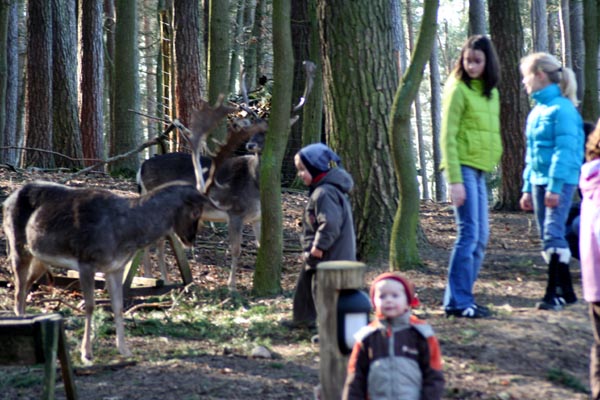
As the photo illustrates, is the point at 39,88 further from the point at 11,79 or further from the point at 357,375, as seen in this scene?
the point at 357,375

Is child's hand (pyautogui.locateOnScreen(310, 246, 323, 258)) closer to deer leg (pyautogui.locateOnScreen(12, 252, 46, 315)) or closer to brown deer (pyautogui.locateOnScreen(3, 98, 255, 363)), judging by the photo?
brown deer (pyautogui.locateOnScreen(3, 98, 255, 363))

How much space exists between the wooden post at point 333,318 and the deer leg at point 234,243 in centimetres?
614

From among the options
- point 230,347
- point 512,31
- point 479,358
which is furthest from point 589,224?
point 512,31

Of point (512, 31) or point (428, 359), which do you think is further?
point (512, 31)

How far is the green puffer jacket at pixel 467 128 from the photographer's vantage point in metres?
7.92

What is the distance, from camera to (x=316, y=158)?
7.93m

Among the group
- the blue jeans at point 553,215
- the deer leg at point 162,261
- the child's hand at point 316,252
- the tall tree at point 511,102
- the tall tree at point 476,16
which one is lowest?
the deer leg at point 162,261

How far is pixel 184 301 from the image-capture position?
35.5ft

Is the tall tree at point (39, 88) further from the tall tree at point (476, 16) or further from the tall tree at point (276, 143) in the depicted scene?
the tall tree at point (276, 143)

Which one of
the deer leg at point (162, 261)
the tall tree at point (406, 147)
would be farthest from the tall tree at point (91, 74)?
the tall tree at point (406, 147)

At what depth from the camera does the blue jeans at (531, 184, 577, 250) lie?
8.16 m

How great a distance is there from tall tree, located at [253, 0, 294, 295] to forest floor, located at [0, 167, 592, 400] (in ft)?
1.69

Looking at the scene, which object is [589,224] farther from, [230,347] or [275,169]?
[275,169]

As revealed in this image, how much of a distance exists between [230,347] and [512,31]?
10.5m
